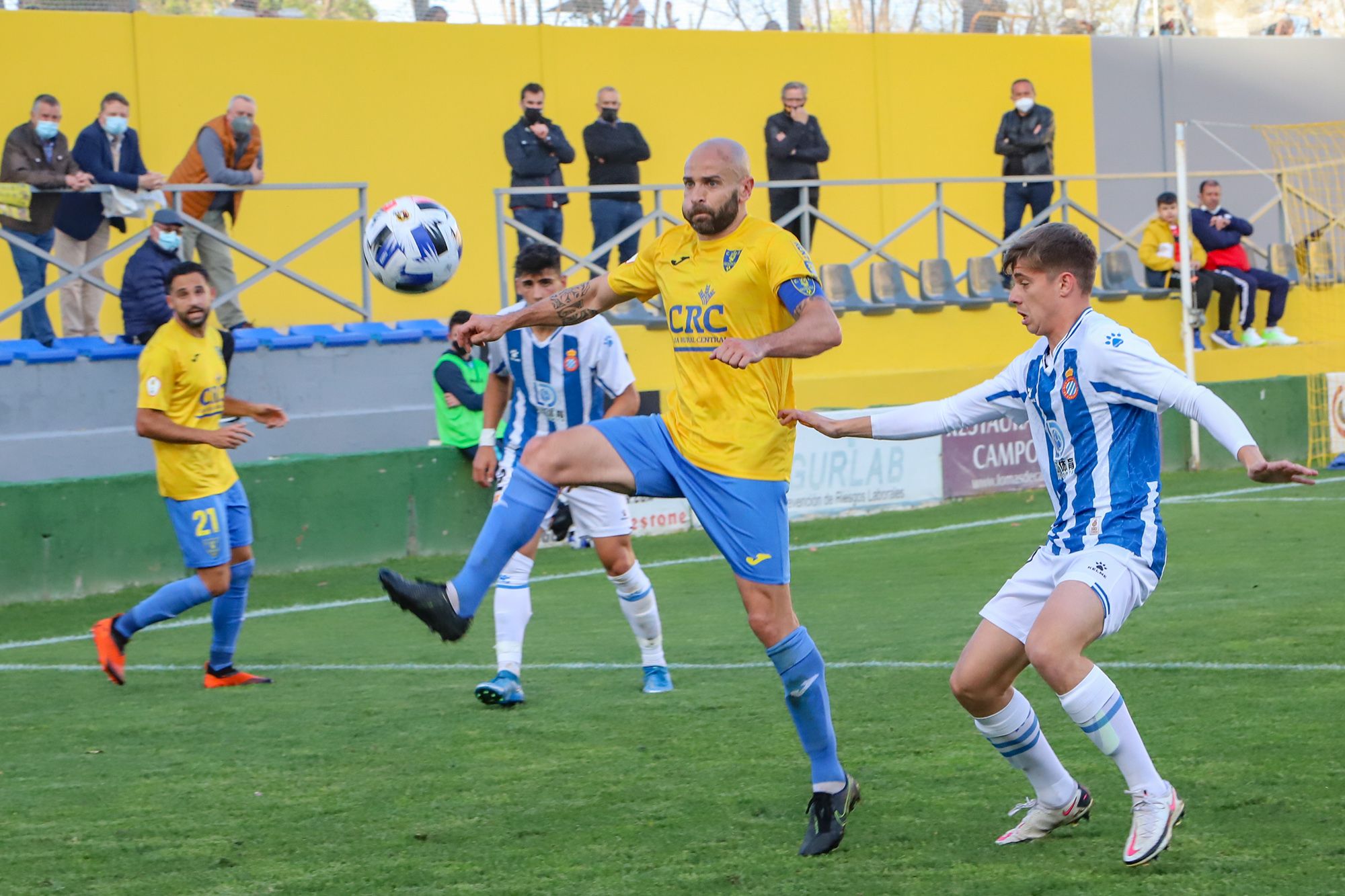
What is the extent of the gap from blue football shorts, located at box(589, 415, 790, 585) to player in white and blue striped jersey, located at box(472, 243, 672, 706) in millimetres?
2235

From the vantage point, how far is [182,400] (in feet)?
27.9

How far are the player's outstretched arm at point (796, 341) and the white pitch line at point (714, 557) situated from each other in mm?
6660

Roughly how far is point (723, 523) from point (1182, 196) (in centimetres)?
1409

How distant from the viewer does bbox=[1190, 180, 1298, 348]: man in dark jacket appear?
19.2 metres

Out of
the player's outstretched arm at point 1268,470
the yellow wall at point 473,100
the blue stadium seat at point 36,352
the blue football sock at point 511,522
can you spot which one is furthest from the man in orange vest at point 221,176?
the player's outstretched arm at point 1268,470

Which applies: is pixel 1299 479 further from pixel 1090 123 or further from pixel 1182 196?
pixel 1090 123

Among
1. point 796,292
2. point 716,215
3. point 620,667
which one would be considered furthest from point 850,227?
point 796,292

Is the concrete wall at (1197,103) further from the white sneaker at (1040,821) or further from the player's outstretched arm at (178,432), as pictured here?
the white sneaker at (1040,821)

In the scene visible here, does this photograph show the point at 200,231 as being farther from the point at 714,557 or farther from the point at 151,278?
the point at 714,557

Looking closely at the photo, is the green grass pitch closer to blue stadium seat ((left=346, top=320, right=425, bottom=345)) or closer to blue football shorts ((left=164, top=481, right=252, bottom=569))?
blue football shorts ((left=164, top=481, right=252, bottom=569))

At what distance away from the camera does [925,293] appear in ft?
62.0

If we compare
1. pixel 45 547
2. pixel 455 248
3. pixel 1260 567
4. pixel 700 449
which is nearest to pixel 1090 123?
pixel 1260 567

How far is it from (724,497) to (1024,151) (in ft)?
47.9

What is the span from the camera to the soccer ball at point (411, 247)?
726 cm
